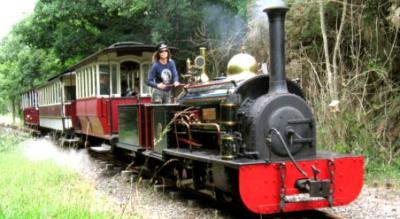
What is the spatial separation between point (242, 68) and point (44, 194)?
285cm

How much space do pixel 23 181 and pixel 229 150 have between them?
3.39 metres

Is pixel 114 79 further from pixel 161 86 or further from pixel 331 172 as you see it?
pixel 331 172

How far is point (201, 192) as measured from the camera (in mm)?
7160

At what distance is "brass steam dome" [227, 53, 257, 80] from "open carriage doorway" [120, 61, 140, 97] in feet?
19.1

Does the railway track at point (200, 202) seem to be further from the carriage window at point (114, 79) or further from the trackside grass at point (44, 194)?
the carriage window at point (114, 79)

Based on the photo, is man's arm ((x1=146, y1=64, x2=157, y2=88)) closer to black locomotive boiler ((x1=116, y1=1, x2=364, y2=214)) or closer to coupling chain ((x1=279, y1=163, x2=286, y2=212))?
black locomotive boiler ((x1=116, y1=1, x2=364, y2=214))

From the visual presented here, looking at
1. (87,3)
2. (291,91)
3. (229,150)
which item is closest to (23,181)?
(229,150)

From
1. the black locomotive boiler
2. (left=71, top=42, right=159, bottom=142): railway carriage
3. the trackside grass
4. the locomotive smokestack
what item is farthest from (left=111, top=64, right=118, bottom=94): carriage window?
the locomotive smokestack

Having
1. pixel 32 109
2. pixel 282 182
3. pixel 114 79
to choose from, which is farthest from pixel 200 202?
pixel 32 109

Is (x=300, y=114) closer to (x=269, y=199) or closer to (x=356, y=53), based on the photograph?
(x=269, y=199)

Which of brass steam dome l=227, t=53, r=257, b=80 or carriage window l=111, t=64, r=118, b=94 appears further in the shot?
carriage window l=111, t=64, r=118, b=94

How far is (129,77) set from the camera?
40.4 ft

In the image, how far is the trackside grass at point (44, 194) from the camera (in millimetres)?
4891

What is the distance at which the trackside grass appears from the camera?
489cm
